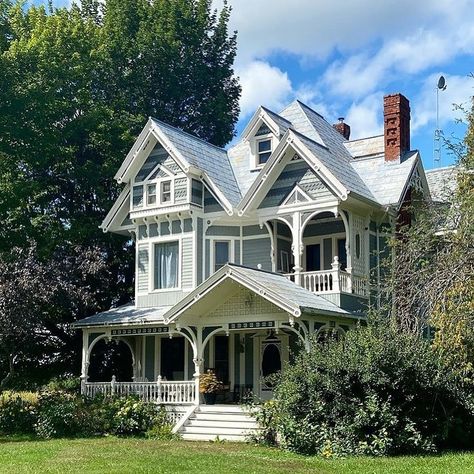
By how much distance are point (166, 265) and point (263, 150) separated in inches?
213

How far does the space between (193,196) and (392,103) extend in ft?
26.3

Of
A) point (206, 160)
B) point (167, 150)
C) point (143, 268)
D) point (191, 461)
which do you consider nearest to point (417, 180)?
point (206, 160)

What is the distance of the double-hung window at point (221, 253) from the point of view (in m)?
27.5

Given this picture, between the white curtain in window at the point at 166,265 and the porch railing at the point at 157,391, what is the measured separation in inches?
163

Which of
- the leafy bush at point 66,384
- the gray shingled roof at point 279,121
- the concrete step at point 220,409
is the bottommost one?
the concrete step at point 220,409

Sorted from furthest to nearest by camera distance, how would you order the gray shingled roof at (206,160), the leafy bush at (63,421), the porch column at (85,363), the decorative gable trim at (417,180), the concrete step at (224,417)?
the gray shingled roof at (206,160), the decorative gable trim at (417,180), the porch column at (85,363), the leafy bush at (63,421), the concrete step at (224,417)

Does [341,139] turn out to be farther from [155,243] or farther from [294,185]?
[155,243]

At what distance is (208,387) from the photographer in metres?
24.2

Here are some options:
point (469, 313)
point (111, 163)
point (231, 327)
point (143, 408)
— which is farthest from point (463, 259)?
point (111, 163)

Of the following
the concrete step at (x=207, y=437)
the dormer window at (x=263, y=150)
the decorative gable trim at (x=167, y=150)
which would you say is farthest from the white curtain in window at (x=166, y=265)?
the concrete step at (x=207, y=437)

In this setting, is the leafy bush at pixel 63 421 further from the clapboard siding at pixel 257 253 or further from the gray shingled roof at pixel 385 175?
the gray shingled roof at pixel 385 175

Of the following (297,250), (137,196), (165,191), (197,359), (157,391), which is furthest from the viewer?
(137,196)

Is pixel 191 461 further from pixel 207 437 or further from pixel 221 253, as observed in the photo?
pixel 221 253

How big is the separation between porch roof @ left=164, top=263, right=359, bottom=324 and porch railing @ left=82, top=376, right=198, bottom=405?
2052mm
